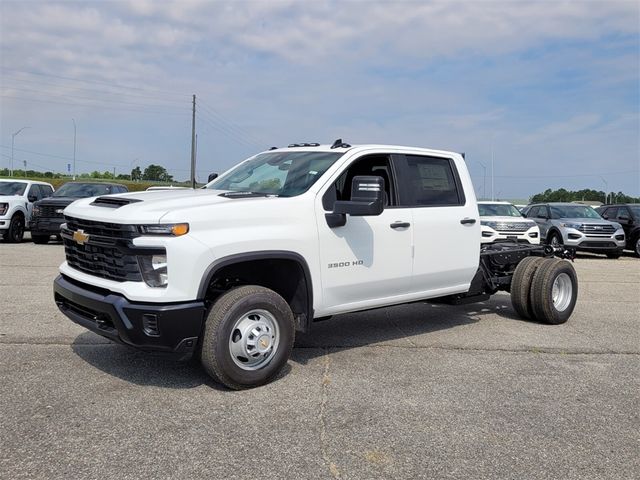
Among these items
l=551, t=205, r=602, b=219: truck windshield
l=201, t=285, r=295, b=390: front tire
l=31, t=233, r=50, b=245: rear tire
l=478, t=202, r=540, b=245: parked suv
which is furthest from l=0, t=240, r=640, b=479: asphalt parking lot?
l=551, t=205, r=602, b=219: truck windshield

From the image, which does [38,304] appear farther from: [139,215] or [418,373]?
[418,373]

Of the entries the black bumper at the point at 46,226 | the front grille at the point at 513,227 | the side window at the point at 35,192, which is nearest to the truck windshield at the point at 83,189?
the side window at the point at 35,192

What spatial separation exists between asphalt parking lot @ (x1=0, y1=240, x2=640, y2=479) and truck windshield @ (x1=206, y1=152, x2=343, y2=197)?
1.63 meters

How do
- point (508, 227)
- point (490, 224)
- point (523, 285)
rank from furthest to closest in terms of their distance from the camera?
point (490, 224) < point (508, 227) < point (523, 285)

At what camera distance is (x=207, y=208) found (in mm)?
4512

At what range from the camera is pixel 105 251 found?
4.62 metres

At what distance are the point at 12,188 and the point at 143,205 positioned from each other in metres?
15.3

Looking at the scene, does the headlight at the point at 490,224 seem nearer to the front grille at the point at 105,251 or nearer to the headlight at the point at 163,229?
the front grille at the point at 105,251

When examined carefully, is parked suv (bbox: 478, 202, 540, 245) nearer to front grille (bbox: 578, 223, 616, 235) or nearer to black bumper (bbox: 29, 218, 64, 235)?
front grille (bbox: 578, 223, 616, 235)

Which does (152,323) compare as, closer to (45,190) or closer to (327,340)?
(327,340)

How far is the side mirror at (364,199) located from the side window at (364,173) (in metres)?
0.32

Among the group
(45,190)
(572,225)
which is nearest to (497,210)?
(572,225)

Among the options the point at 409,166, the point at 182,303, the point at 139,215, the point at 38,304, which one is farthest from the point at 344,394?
the point at 38,304

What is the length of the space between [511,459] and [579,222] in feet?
50.7
